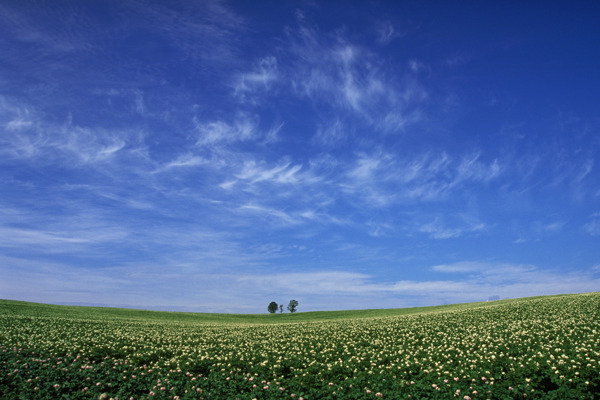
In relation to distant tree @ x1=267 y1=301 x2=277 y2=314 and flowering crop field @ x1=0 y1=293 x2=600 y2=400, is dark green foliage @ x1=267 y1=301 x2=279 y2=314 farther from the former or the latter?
flowering crop field @ x1=0 y1=293 x2=600 y2=400

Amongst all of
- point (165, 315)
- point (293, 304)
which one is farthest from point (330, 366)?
point (293, 304)

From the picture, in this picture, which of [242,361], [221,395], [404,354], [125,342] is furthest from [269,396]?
[125,342]

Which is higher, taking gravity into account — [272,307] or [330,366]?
[330,366]

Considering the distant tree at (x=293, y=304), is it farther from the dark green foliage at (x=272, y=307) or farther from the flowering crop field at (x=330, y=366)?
the flowering crop field at (x=330, y=366)

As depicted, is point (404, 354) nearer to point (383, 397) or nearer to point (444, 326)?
point (383, 397)

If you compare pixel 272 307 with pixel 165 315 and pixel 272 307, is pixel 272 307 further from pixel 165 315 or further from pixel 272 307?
pixel 165 315

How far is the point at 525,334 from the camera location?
19.7 meters

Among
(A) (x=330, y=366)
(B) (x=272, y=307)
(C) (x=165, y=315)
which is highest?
(A) (x=330, y=366)

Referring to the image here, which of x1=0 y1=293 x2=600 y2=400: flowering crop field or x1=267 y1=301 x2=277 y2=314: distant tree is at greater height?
x1=0 y1=293 x2=600 y2=400: flowering crop field

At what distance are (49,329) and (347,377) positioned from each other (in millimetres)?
27886

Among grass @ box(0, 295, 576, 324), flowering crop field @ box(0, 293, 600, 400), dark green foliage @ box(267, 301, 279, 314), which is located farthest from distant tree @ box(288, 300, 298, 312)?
flowering crop field @ box(0, 293, 600, 400)

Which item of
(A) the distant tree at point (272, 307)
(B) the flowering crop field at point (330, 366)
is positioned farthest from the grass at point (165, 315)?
(A) the distant tree at point (272, 307)

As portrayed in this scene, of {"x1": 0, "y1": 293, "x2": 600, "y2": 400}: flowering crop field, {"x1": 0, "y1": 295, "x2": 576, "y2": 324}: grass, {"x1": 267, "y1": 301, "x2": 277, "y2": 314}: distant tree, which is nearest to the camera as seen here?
{"x1": 0, "y1": 293, "x2": 600, "y2": 400}: flowering crop field

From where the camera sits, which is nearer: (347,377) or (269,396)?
(269,396)
